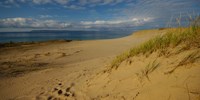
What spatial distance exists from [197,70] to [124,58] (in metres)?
2.31

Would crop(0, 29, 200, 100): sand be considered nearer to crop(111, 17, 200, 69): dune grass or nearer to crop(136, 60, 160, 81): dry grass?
crop(136, 60, 160, 81): dry grass

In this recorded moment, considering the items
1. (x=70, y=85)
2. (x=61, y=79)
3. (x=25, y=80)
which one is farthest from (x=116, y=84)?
(x=25, y=80)

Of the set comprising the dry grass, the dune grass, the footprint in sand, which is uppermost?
→ the dune grass

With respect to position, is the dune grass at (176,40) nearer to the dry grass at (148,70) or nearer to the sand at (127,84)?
the sand at (127,84)

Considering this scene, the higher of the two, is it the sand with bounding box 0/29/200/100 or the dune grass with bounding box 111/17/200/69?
the dune grass with bounding box 111/17/200/69

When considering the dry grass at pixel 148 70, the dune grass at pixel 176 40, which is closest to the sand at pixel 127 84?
the dry grass at pixel 148 70

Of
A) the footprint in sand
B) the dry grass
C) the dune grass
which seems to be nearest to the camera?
the dry grass

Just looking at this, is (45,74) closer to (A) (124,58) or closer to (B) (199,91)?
(A) (124,58)

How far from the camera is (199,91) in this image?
2473 millimetres

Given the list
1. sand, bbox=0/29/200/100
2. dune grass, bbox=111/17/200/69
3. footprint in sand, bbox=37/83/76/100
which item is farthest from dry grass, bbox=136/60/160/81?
footprint in sand, bbox=37/83/76/100

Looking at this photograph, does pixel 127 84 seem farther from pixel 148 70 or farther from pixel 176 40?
pixel 176 40

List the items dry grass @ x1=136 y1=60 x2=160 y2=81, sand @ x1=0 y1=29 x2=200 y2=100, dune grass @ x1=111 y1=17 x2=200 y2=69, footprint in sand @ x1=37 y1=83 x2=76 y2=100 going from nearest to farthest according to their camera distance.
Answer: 1. sand @ x1=0 y1=29 x2=200 y2=100
2. dry grass @ x1=136 y1=60 x2=160 y2=81
3. dune grass @ x1=111 y1=17 x2=200 y2=69
4. footprint in sand @ x1=37 y1=83 x2=76 y2=100

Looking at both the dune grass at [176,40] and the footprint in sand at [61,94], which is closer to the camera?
the dune grass at [176,40]

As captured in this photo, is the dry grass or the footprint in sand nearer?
the dry grass
